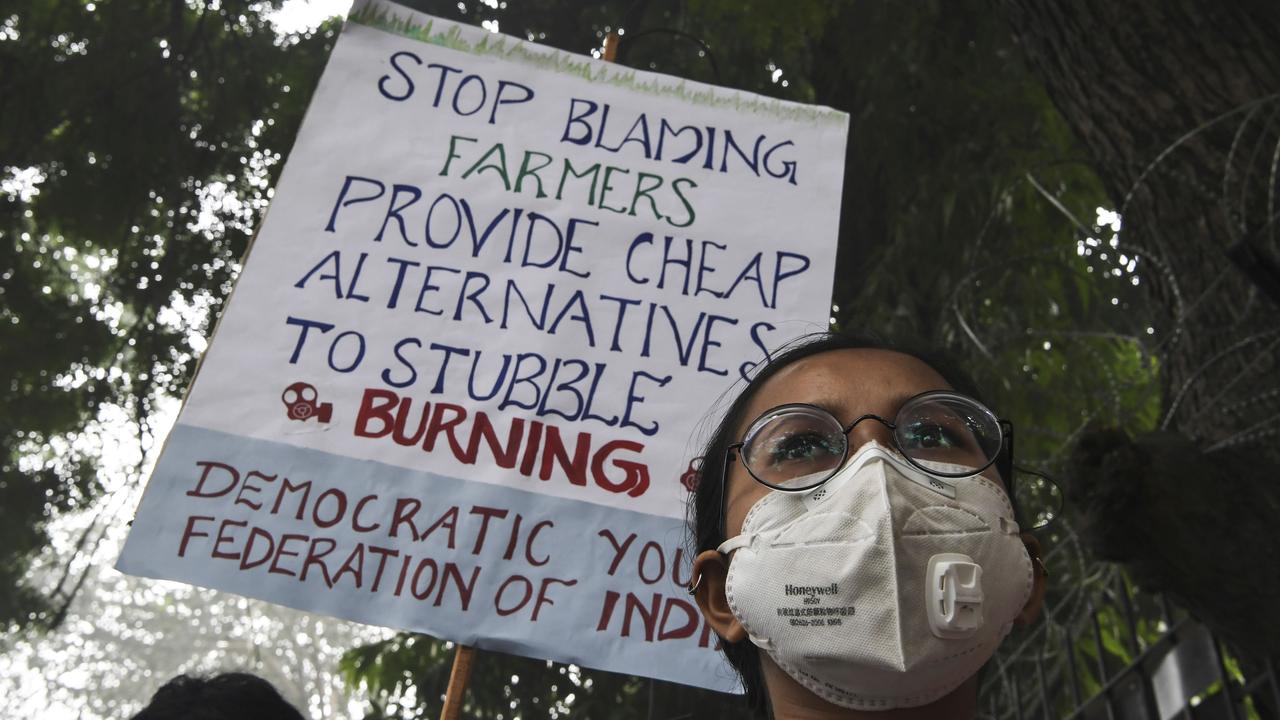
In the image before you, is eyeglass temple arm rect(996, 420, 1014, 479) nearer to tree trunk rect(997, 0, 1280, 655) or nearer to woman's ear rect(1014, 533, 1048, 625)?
woman's ear rect(1014, 533, 1048, 625)

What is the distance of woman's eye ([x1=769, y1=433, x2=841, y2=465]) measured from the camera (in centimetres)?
151

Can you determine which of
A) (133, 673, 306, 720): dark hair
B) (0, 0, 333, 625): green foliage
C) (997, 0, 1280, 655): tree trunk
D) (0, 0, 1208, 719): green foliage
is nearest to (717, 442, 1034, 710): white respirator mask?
(133, 673, 306, 720): dark hair

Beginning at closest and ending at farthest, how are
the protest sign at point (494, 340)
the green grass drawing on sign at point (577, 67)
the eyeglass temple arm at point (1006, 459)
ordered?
the eyeglass temple arm at point (1006, 459)
the protest sign at point (494, 340)
the green grass drawing on sign at point (577, 67)

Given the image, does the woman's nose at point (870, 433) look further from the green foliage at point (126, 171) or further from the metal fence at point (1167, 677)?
the green foliage at point (126, 171)

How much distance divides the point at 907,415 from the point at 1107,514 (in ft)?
3.79

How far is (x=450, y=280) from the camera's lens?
251cm

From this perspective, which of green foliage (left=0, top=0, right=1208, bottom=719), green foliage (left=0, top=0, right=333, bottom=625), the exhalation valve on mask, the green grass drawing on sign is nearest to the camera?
the exhalation valve on mask

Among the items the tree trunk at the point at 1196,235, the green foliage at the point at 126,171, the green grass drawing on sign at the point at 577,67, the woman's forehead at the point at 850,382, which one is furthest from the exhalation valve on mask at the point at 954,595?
the green foliage at the point at 126,171

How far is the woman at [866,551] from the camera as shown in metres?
1.34

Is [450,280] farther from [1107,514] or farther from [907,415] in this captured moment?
[1107,514]

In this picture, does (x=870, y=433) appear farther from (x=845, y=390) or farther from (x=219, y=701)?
(x=219, y=701)

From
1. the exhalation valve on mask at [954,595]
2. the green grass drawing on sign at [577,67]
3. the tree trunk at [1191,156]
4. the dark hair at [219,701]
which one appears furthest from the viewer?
the green grass drawing on sign at [577,67]

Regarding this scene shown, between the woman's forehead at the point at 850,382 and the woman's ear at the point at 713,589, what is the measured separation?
0.24 meters

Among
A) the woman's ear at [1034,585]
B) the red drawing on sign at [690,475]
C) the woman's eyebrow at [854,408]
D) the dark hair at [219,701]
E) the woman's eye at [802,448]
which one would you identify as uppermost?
the red drawing on sign at [690,475]
